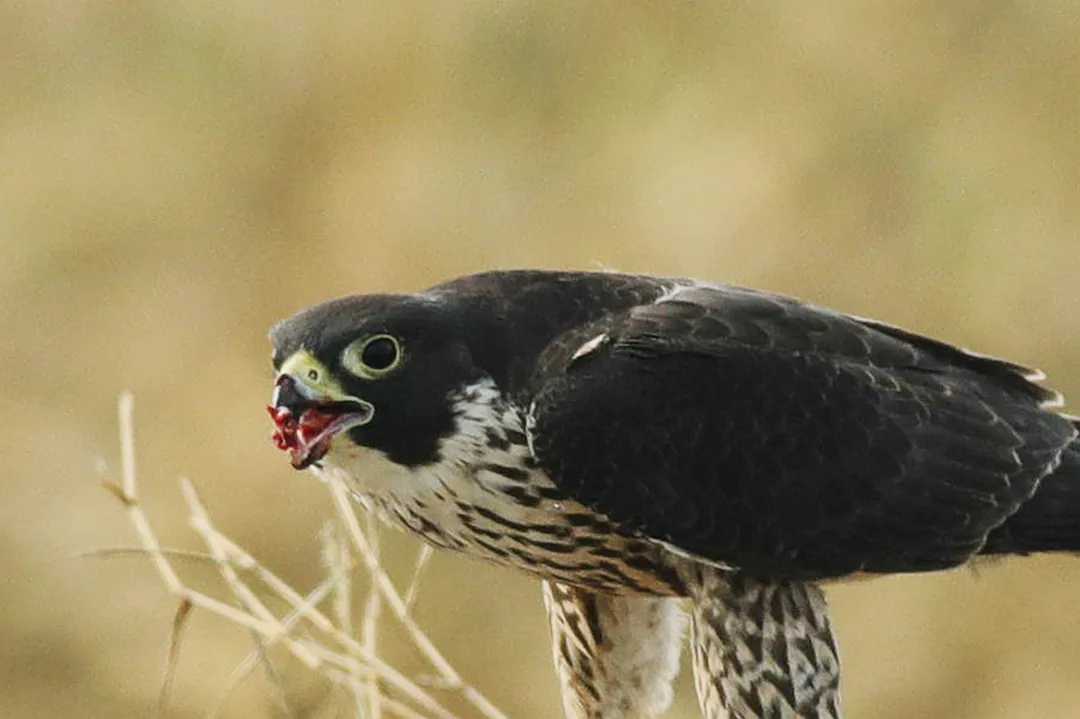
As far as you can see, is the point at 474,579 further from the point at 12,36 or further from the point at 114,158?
the point at 12,36

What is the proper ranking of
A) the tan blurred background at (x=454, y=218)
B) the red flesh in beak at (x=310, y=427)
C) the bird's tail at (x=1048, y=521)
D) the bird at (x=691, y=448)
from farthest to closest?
the tan blurred background at (x=454, y=218)
the bird's tail at (x=1048, y=521)
the bird at (x=691, y=448)
the red flesh in beak at (x=310, y=427)

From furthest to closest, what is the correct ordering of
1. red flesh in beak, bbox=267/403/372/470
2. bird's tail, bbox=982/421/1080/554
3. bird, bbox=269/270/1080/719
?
bird's tail, bbox=982/421/1080/554, bird, bbox=269/270/1080/719, red flesh in beak, bbox=267/403/372/470

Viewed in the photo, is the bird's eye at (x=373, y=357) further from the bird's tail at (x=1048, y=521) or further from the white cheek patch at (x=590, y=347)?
the bird's tail at (x=1048, y=521)

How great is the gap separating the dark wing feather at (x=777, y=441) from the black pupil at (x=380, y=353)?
0.48ft

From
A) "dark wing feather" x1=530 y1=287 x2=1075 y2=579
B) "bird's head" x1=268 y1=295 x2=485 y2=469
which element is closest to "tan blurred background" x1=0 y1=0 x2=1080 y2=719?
"dark wing feather" x1=530 y1=287 x2=1075 y2=579

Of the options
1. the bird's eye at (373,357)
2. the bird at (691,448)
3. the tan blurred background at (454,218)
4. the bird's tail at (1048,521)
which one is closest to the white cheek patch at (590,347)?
the bird at (691,448)

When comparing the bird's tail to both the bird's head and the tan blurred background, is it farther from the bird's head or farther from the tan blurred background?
the tan blurred background

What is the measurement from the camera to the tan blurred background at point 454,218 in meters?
3.20

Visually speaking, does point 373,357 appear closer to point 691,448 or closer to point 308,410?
point 308,410

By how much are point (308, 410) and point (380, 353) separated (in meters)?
0.09

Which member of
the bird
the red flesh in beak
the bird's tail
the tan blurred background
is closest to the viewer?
the red flesh in beak

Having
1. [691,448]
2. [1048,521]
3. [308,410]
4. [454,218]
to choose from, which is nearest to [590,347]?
[691,448]

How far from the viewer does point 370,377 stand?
1.59 metres

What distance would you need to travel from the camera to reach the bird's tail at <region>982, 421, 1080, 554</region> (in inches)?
67.6
